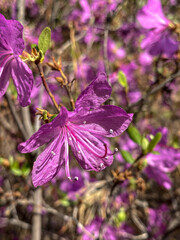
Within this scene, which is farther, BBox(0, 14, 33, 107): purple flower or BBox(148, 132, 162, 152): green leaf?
BBox(148, 132, 162, 152): green leaf

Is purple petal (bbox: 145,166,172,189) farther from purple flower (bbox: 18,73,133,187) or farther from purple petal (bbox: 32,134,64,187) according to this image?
purple petal (bbox: 32,134,64,187)

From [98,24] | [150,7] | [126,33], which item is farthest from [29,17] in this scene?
[150,7]

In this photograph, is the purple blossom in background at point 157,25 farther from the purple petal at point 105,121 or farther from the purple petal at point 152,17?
the purple petal at point 105,121

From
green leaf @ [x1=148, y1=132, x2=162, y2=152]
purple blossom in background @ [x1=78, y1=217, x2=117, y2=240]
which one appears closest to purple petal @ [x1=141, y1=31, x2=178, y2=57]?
green leaf @ [x1=148, y1=132, x2=162, y2=152]

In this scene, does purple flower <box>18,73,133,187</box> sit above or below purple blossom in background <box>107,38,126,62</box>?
above

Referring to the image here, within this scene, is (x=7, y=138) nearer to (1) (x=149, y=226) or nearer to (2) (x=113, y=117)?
(1) (x=149, y=226)

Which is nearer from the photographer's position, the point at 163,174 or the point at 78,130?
the point at 78,130
